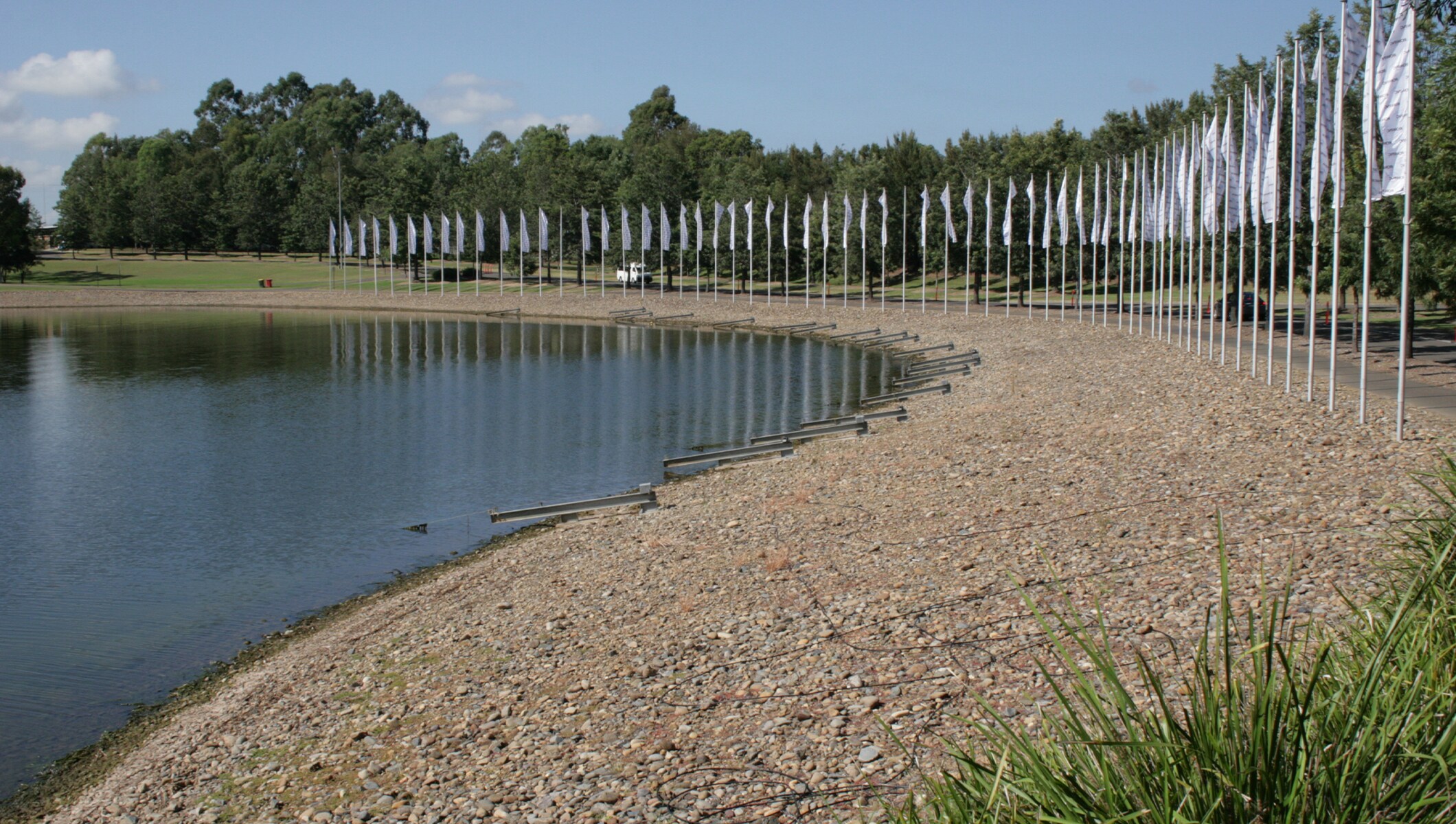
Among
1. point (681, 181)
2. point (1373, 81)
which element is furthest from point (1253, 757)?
point (681, 181)

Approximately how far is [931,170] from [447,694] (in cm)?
8633

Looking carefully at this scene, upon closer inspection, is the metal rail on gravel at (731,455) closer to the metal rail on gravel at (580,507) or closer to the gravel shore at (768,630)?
the gravel shore at (768,630)

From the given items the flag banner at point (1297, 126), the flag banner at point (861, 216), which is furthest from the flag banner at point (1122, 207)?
the flag banner at point (1297, 126)

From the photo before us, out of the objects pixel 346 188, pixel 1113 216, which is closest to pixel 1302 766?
pixel 1113 216

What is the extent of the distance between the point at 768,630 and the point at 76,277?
11566 centimetres

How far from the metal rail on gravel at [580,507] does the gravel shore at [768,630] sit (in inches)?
18.0

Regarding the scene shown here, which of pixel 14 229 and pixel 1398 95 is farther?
pixel 14 229

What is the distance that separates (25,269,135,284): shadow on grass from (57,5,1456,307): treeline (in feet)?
50.9

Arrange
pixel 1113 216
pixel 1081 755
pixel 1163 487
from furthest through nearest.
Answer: pixel 1113 216 → pixel 1163 487 → pixel 1081 755

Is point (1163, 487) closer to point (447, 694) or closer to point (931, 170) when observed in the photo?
point (447, 694)

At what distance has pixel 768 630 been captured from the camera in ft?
38.8

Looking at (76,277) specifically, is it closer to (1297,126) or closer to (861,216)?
(861,216)

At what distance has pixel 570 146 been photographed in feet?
468

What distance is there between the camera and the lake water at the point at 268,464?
14883mm
